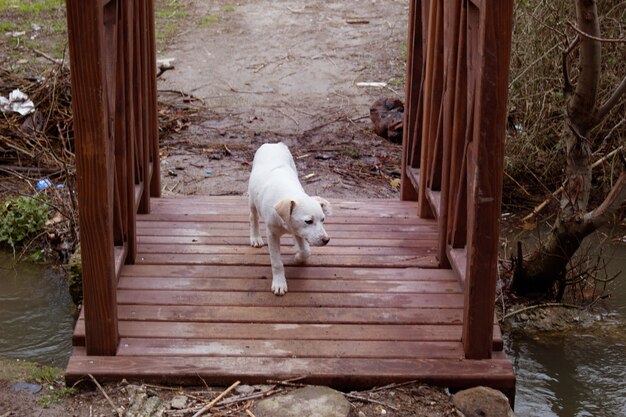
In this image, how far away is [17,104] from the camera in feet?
34.0

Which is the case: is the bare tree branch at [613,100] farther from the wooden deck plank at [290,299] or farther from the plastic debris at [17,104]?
the plastic debris at [17,104]

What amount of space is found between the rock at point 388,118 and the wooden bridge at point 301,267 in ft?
15.6

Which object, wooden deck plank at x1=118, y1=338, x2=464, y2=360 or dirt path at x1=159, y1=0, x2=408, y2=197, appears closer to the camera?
wooden deck plank at x1=118, y1=338, x2=464, y2=360

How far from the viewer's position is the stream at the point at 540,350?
629 cm

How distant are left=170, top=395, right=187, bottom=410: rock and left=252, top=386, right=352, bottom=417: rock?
357 millimetres

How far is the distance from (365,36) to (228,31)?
259 cm

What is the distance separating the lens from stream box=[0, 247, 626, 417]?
6293 mm

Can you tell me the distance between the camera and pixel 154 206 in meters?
7.15

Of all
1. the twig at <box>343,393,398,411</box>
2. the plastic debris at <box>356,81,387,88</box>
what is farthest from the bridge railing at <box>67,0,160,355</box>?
the plastic debris at <box>356,81,387,88</box>

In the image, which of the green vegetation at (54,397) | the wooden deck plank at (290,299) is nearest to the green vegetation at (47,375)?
the green vegetation at (54,397)

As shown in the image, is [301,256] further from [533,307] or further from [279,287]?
[533,307]

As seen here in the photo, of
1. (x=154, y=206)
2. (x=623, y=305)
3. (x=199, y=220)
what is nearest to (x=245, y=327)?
(x=199, y=220)

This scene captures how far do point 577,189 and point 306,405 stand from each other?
3.36 meters

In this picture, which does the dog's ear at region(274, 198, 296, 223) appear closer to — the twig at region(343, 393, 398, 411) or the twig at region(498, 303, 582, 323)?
the twig at region(343, 393, 398, 411)
